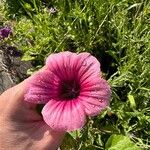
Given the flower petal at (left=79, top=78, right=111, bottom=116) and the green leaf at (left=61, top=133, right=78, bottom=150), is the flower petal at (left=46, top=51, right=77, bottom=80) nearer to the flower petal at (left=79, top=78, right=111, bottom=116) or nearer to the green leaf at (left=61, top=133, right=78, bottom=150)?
the flower petal at (left=79, top=78, right=111, bottom=116)

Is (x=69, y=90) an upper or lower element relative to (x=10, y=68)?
upper

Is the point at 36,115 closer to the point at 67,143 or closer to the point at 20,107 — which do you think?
the point at 20,107

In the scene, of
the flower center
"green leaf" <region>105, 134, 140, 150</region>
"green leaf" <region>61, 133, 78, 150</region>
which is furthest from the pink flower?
"green leaf" <region>61, 133, 78, 150</region>

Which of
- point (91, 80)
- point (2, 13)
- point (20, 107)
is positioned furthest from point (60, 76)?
point (2, 13)

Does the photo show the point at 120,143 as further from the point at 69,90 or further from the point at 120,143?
the point at 69,90

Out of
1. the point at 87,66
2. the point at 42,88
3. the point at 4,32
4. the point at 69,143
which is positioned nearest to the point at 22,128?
the point at 42,88
